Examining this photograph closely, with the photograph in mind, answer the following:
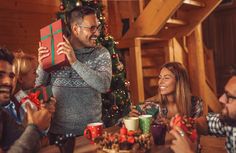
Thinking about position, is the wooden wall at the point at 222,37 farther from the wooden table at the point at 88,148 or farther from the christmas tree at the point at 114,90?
the wooden table at the point at 88,148

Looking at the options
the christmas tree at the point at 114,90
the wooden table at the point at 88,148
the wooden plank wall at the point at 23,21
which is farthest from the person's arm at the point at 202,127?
the wooden plank wall at the point at 23,21

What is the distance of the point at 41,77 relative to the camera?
176 cm

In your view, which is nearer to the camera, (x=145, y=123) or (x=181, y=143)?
(x=181, y=143)

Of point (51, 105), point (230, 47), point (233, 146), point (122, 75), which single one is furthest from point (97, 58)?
point (230, 47)

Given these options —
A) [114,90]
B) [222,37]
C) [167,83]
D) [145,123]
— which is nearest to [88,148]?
[145,123]

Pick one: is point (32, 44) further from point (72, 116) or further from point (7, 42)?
point (72, 116)

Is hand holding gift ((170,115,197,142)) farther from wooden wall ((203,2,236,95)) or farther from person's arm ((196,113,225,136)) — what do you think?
wooden wall ((203,2,236,95))

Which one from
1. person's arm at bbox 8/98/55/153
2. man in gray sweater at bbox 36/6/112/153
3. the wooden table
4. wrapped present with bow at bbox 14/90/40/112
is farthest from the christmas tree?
person's arm at bbox 8/98/55/153

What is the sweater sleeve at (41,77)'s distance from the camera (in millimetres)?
1749

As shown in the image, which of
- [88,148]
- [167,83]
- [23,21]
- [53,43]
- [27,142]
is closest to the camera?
[27,142]

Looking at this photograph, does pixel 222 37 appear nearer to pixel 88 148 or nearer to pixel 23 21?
pixel 23 21

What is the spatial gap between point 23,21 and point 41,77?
90.2 inches

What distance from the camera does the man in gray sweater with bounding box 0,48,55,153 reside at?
1084mm

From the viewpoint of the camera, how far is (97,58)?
1748 mm
